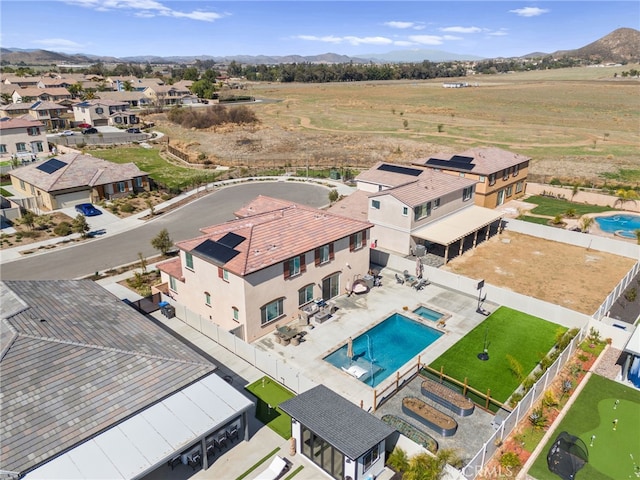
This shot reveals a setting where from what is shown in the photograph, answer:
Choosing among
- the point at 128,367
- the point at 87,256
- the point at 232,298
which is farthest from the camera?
the point at 87,256

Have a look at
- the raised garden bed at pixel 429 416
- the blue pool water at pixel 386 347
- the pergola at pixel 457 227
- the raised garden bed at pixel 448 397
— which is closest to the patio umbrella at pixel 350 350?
the blue pool water at pixel 386 347

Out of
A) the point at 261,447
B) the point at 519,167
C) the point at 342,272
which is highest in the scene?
the point at 519,167

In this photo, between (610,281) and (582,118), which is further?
(582,118)

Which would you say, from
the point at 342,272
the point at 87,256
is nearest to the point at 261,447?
the point at 342,272

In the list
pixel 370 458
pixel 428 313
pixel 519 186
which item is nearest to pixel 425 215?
pixel 428 313

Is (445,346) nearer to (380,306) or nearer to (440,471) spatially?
(380,306)

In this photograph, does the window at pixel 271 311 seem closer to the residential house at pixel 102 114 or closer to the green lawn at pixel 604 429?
the green lawn at pixel 604 429

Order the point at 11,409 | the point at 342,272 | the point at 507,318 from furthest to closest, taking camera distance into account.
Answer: the point at 342,272 < the point at 507,318 < the point at 11,409

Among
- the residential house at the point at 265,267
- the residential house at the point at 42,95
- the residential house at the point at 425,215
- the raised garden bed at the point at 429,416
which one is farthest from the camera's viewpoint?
the residential house at the point at 42,95
